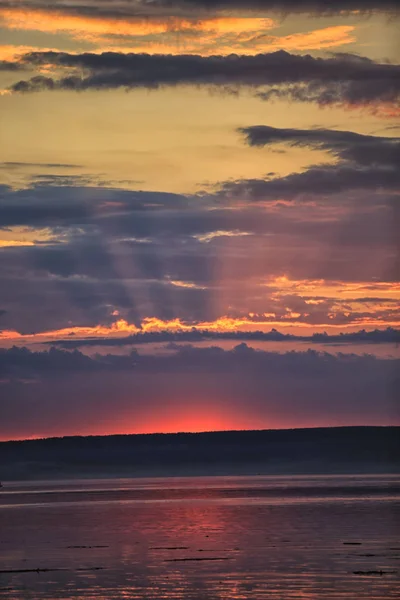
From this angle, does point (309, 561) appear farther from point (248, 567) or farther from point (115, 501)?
point (115, 501)

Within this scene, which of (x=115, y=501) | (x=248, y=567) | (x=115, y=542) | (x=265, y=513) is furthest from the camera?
(x=115, y=501)

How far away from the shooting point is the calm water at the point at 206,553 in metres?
43.7

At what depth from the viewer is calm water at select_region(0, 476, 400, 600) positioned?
43.7 metres

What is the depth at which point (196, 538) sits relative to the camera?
64.3 m

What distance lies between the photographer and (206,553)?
55812 mm

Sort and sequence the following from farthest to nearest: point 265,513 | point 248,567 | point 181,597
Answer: point 265,513, point 248,567, point 181,597


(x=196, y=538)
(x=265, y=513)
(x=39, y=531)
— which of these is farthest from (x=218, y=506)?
(x=196, y=538)

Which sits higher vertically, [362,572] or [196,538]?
[196,538]

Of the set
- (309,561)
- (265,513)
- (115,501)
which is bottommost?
(309,561)

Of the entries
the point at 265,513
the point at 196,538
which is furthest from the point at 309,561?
the point at 265,513

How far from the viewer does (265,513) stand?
86.1 m

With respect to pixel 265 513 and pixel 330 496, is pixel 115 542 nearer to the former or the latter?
pixel 265 513

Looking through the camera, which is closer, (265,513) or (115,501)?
(265,513)

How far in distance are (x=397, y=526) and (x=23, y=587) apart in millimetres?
28962
